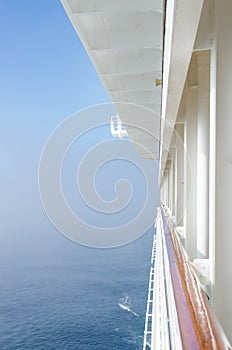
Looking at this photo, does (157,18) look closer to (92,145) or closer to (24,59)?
(92,145)

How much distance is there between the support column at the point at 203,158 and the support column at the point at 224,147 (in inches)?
30.8

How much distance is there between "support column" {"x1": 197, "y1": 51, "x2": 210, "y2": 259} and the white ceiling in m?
0.29

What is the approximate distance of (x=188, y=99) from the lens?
2.66 metres

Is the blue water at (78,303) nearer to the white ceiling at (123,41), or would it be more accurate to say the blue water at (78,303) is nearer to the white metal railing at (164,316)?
the white ceiling at (123,41)

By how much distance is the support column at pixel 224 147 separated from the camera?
1260 millimetres

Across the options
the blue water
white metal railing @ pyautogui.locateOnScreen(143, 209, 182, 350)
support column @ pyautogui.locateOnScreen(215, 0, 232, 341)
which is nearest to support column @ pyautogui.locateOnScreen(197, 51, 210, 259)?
white metal railing @ pyautogui.locateOnScreen(143, 209, 182, 350)

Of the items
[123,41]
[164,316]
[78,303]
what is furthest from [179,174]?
[78,303]

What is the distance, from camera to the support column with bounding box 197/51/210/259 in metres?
2.12

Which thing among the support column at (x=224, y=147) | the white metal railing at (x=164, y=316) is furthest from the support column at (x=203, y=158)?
the support column at (x=224, y=147)

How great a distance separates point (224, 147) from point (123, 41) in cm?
113

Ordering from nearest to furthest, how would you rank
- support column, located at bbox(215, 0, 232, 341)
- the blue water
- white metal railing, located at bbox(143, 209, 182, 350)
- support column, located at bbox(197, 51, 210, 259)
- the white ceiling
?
white metal railing, located at bbox(143, 209, 182, 350)
support column, located at bbox(215, 0, 232, 341)
the white ceiling
support column, located at bbox(197, 51, 210, 259)
the blue water

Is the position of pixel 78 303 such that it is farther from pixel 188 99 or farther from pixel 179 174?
pixel 188 99

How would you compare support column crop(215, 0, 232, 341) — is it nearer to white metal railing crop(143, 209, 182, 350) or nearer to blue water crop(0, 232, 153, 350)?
white metal railing crop(143, 209, 182, 350)

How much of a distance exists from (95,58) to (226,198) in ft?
4.74
